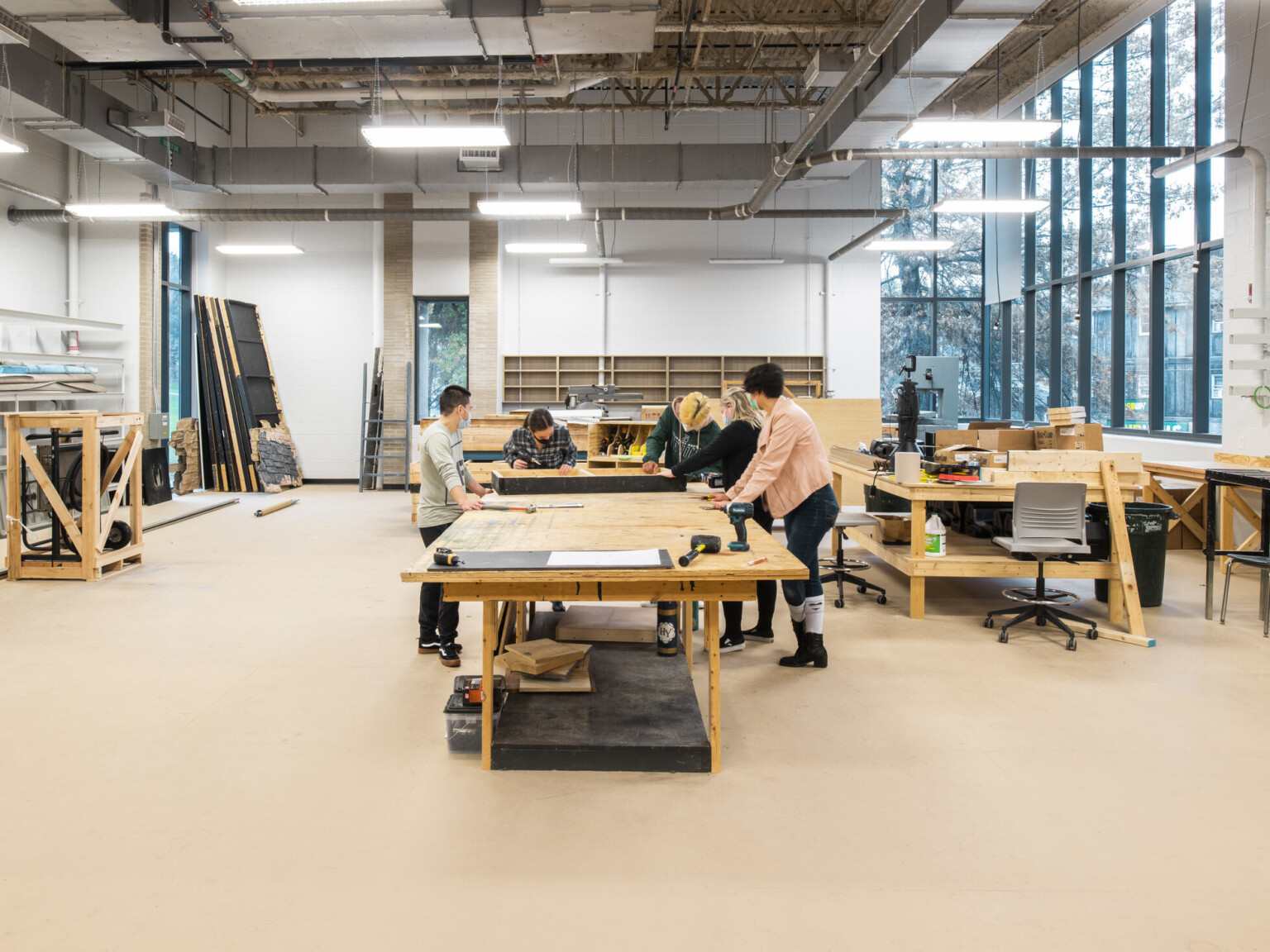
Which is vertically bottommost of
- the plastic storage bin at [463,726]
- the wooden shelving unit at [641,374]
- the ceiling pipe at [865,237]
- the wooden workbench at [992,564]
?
the plastic storage bin at [463,726]

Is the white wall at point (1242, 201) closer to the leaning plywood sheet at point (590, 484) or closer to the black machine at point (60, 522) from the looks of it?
the leaning plywood sheet at point (590, 484)

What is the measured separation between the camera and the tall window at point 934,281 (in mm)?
13398

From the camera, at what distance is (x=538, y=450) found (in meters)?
5.78

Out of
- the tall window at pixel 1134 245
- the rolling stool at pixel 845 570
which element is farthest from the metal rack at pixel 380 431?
the tall window at pixel 1134 245

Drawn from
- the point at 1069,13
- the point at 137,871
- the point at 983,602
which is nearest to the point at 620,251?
the point at 1069,13

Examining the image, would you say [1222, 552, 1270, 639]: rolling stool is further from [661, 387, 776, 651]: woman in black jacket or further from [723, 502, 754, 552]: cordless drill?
[723, 502, 754, 552]: cordless drill

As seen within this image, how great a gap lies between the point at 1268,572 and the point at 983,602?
5.22 feet

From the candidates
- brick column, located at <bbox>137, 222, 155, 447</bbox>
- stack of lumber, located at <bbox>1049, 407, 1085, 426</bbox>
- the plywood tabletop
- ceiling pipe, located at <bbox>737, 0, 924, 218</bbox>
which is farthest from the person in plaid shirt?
brick column, located at <bbox>137, 222, 155, 447</bbox>

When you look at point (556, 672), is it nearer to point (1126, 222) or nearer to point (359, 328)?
point (1126, 222)

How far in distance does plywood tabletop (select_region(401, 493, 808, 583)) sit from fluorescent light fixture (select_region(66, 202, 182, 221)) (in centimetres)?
667

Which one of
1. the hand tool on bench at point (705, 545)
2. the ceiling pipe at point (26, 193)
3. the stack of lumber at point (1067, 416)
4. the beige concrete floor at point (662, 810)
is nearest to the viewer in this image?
the beige concrete floor at point (662, 810)

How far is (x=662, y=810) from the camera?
106 inches

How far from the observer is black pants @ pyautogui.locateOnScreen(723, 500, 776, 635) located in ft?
14.8

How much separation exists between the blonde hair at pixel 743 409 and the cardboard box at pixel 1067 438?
3068mm
